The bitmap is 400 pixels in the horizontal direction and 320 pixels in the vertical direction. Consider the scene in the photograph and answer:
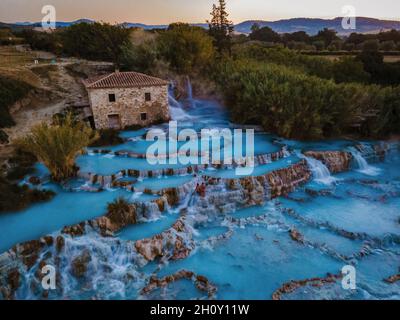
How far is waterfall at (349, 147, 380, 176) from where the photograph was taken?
17.2 meters

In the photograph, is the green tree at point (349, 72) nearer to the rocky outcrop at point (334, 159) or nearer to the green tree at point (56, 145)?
the rocky outcrop at point (334, 159)

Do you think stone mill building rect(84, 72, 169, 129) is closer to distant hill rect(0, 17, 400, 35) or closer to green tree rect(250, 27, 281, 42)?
distant hill rect(0, 17, 400, 35)

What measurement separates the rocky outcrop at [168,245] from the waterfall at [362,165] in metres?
10.6

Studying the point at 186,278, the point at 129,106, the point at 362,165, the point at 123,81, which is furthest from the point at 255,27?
the point at 186,278

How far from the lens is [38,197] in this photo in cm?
1277

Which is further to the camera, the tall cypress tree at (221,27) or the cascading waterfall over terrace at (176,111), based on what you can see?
the tall cypress tree at (221,27)

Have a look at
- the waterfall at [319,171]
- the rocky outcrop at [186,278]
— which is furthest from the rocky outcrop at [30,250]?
the waterfall at [319,171]

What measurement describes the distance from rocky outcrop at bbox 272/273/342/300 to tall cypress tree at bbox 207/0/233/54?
29.0 metres

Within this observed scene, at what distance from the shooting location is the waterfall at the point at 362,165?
1716 cm

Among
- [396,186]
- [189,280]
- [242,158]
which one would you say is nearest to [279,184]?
[242,158]

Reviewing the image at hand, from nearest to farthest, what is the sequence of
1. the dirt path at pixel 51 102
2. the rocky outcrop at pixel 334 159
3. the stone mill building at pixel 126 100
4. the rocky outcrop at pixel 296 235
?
the rocky outcrop at pixel 296 235 < the rocky outcrop at pixel 334 159 < the dirt path at pixel 51 102 < the stone mill building at pixel 126 100

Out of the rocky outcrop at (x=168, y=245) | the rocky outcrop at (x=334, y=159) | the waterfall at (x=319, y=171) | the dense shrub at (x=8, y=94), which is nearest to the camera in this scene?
the rocky outcrop at (x=168, y=245)

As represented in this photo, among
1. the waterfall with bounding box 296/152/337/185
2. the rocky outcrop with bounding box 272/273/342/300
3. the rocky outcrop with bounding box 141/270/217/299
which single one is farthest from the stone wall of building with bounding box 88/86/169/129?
the rocky outcrop with bounding box 272/273/342/300
